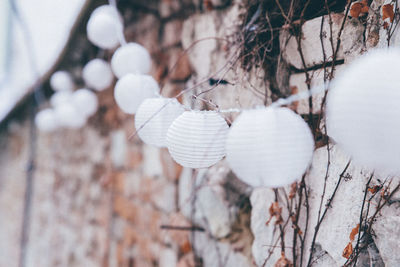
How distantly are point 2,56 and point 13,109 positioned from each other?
63.4 inches

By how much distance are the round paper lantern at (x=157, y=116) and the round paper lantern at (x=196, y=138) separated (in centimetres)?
14

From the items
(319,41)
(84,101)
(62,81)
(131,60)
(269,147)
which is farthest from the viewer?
(62,81)

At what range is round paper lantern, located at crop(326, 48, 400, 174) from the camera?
41cm

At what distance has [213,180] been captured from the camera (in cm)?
113

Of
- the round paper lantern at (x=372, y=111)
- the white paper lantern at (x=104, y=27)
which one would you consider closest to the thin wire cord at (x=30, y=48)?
the white paper lantern at (x=104, y=27)

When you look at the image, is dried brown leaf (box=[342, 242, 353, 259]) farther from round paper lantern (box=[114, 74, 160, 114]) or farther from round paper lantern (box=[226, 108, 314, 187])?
round paper lantern (box=[114, 74, 160, 114])

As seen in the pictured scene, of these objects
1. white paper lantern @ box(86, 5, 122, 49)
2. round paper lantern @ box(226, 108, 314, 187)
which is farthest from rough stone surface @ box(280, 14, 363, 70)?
white paper lantern @ box(86, 5, 122, 49)

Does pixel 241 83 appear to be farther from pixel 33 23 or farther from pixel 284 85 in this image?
pixel 33 23

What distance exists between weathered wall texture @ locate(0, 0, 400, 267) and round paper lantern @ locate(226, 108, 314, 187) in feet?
0.72

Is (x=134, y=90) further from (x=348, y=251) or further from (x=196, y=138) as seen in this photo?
(x=348, y=251)

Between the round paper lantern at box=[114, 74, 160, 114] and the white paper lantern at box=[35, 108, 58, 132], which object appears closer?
the round paper lantern at box=[114, 74, 160, 114]

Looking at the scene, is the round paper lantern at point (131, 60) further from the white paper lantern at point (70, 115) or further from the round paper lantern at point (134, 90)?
the white paper lantern at point (70, 115)

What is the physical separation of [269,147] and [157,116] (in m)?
0.39

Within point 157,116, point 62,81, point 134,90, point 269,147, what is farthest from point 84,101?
point 269,147
